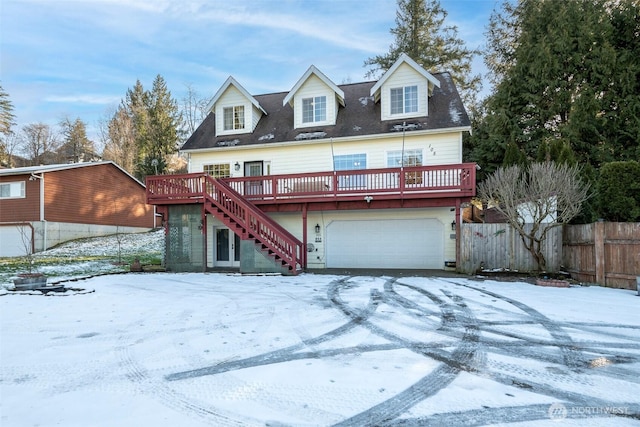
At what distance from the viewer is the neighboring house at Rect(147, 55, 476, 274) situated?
42.0ft

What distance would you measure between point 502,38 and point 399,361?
28.4 meters

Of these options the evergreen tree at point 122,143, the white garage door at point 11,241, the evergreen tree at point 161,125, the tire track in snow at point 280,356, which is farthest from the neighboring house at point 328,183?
the evergreen tree at point 122,143

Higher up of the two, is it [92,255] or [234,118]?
[234,118]

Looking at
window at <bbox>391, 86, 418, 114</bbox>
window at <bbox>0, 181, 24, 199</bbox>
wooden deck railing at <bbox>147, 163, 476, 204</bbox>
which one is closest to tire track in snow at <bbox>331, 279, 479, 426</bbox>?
wooden deck railing at <bbox>147, 163, 476, 204</bbox>

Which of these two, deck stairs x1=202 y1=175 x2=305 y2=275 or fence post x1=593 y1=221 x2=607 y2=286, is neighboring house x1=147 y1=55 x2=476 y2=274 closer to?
deck stairs x1=202 y1=175 x2=305 y2=275

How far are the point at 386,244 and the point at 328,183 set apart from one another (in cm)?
360

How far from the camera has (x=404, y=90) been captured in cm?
1501

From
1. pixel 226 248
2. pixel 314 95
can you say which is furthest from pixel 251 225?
pixel 314 95

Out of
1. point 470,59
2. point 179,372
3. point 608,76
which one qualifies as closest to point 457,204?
point 179,372

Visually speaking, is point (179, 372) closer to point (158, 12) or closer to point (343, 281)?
point (343, 281)

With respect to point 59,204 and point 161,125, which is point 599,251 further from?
point 161,125

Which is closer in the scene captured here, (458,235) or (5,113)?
(458,235)

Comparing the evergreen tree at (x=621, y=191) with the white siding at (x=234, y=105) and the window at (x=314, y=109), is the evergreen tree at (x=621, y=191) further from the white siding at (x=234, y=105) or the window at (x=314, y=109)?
the white siding at (x=234, y=105)

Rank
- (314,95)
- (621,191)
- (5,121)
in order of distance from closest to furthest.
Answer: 1. (621,191)
2. (314,95)
3. (5,121)
